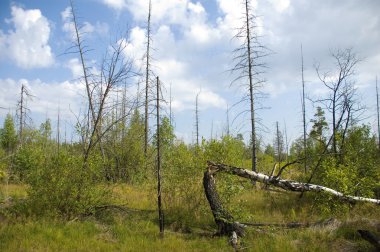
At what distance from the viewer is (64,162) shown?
10.9 meters

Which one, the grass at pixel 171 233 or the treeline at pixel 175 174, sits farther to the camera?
the treeline at pixel 175 174

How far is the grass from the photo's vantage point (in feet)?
28.6

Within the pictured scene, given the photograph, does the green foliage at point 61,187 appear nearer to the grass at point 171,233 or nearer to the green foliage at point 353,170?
the grass at point 171,233

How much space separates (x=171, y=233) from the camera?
10.5 m

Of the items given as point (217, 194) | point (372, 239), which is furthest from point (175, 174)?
point (372, 239)

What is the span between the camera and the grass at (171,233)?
870 cm

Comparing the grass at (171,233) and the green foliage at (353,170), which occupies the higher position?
the green foliage at (353,170)

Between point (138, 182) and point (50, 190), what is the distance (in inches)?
147

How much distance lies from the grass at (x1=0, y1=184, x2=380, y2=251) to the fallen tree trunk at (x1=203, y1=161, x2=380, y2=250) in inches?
14.1

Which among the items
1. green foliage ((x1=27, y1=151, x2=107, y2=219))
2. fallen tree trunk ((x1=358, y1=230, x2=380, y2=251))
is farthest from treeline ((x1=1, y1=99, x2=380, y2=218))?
fallen tree trunk ((x1=358, y1=230, x2=380, y2=251))

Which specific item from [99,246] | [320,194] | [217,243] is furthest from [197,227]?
[320,194]

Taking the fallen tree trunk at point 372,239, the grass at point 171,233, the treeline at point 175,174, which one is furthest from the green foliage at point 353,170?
the fallen tree trunk at point 372,239

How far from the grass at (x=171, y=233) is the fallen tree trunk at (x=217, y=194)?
359mm

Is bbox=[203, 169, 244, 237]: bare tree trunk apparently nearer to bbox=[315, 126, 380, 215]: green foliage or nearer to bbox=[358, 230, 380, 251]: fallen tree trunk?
bbox=[315, 126, 380, 215]: green foliage
